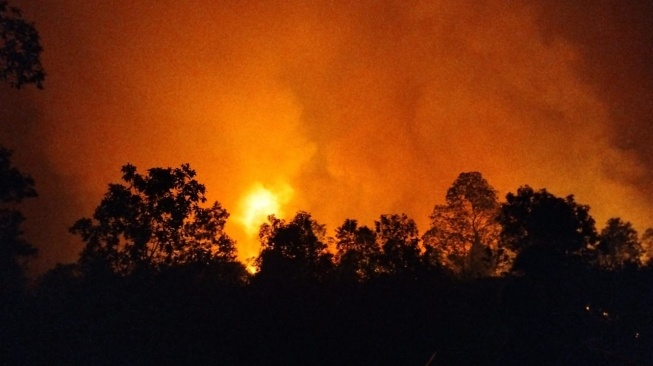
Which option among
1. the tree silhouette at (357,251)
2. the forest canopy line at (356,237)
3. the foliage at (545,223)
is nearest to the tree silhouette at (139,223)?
the forest canopy line at (356,237)

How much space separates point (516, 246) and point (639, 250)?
126 ft

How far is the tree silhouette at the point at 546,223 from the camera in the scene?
41000mm

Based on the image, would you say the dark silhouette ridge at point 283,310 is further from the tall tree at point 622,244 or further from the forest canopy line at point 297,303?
the tall tree at point 622,244

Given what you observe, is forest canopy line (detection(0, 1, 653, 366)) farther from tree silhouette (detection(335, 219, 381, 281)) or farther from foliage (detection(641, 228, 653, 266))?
foliage (detection(641, 228, 653, 266))

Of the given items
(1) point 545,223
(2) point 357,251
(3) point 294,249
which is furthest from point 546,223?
(3) point 294,249

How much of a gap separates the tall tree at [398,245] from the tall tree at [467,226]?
18.3 ft

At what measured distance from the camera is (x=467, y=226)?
156ft

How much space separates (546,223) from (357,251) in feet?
63.4

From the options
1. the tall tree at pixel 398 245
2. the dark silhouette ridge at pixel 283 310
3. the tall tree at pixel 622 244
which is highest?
the tall tree at pixel 622 244

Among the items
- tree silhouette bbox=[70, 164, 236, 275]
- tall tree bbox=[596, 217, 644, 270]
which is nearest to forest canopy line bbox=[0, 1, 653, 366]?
tree silhouette bbox=[70, 164, 236, 275]

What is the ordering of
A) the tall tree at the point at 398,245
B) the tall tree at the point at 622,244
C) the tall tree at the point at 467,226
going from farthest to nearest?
1. the tall tree at the point at 622,244
2. the tall tree at the point at 467,226
3. the tall tree at the point at 398,245

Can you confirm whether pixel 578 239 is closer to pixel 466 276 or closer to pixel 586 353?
pixel 466 276

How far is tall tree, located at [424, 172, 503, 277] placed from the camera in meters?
47.1

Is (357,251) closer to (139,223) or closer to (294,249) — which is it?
(294,249)
